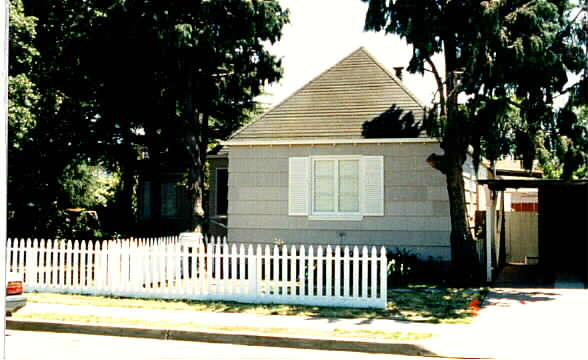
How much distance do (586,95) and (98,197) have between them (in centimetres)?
2590

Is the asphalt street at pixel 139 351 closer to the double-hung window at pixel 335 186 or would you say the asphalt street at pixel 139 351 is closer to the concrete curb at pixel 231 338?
the concrete curb at pixel 231 338

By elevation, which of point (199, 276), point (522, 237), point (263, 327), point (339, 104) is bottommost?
point (263, 327)

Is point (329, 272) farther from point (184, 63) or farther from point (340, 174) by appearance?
point (184, 63)

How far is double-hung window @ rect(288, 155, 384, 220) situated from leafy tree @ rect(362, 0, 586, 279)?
7.10 ft

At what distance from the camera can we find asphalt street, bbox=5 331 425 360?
895 cm

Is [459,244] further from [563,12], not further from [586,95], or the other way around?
[563,12]

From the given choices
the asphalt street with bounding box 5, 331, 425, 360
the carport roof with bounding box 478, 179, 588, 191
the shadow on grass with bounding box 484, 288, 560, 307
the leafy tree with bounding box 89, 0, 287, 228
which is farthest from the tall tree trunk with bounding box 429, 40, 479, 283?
the leafy tree with bounding box 89, 0, 287, 228

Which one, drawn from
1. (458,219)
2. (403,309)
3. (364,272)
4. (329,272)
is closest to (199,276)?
(329,272)

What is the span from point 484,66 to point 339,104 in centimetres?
522

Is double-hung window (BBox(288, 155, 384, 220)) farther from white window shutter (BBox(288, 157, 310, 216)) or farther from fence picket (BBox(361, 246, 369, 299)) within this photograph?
fence picket (BBox(361, 246, 369, 299))

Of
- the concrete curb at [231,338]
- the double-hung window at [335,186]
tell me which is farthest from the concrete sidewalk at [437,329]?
the double-hung window at [335,186]

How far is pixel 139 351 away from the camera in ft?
30.6

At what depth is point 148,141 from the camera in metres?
26.7

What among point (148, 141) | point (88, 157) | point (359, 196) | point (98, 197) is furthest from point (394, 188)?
point (98, 197)
